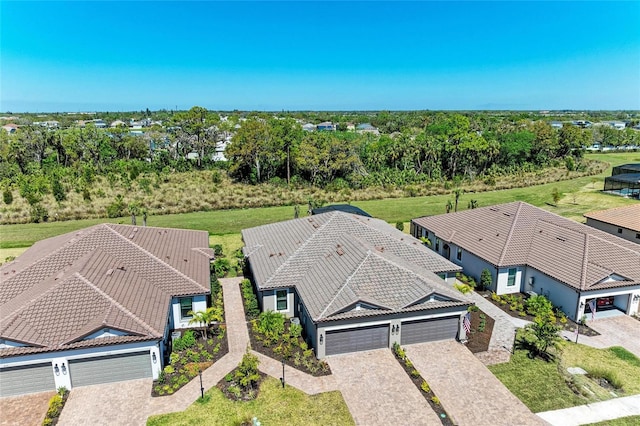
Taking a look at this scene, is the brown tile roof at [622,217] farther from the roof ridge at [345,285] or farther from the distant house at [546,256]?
the roof ridge at [345,285]

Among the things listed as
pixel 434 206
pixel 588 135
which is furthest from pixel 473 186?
pixel 588 135

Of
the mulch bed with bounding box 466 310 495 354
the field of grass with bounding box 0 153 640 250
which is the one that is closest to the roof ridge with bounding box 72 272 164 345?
the mulch bed with bounding box 466 310 495 354

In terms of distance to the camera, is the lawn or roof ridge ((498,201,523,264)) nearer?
the lawn

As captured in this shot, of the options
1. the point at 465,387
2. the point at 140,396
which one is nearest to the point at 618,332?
the point at 465,387

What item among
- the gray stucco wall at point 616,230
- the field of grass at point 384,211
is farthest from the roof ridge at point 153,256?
the gray stucco wall at point 616,230

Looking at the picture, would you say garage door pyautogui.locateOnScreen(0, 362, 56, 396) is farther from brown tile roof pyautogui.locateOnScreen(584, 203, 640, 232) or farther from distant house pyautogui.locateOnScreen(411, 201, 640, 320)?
brown tile roof pyautogui.locateOnScreen(584, 203, 640, 232)
